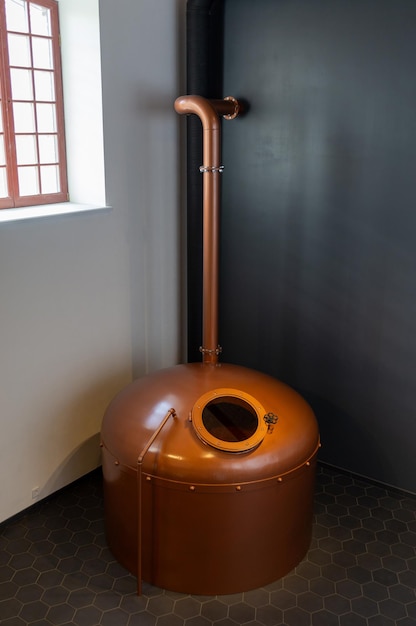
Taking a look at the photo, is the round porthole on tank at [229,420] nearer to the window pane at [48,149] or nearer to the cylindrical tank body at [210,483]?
the cylindrical tank body at [210,483]

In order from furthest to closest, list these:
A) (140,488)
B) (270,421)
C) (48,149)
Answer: (48,149) < (270,421) < (140,488)

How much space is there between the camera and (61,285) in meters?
4.14

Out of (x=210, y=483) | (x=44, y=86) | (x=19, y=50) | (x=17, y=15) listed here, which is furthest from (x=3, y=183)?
(x=210, y=483)

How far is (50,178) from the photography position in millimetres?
4434

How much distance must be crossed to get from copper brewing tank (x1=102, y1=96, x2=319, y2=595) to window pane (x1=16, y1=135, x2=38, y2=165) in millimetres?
1737

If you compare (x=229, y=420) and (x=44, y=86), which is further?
(x=44, y=86)

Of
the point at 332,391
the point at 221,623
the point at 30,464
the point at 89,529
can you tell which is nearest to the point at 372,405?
the point at 332,391

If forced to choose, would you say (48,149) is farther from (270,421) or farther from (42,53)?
(270,421)

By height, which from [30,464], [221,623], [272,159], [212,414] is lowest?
[221,623]

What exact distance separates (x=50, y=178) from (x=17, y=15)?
106cm

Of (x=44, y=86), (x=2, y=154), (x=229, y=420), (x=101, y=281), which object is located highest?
(x=44, y=86)

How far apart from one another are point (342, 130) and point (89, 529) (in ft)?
10.6

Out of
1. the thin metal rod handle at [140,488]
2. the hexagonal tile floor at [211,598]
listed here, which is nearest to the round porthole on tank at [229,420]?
the thin metal rod handle at [140,488]

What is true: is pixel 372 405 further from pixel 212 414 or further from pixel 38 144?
pixel 38 144
